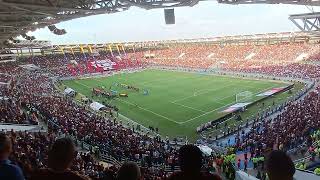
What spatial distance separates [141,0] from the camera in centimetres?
1895

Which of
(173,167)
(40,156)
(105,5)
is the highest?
(105,5)

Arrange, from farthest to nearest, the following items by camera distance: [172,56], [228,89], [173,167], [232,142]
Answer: [172,56] < [228,89] < [232,142] < [173,167]

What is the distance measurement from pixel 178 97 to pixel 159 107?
5463 mm

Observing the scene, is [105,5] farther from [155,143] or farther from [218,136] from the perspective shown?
[218,136]

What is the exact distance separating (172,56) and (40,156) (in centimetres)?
7164

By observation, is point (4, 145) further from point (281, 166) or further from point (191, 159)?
point (281, 166)

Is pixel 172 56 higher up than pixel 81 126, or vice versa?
pixel 81 126

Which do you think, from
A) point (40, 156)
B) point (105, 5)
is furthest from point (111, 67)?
point (40, 156)

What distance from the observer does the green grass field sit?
3203 cm

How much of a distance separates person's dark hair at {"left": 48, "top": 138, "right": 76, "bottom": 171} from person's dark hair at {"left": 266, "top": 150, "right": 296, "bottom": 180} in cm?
164

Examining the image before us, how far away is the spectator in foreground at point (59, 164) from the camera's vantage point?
10.7 ft

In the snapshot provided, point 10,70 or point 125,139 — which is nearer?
point 125,139

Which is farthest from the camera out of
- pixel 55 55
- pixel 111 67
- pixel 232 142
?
pixel 55 55

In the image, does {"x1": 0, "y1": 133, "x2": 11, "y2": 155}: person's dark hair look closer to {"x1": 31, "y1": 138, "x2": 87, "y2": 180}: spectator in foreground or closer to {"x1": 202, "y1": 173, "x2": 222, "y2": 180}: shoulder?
{"x1": 31, "y1": 138, "x2": 87, "y2": 180}: spectator in foreground
